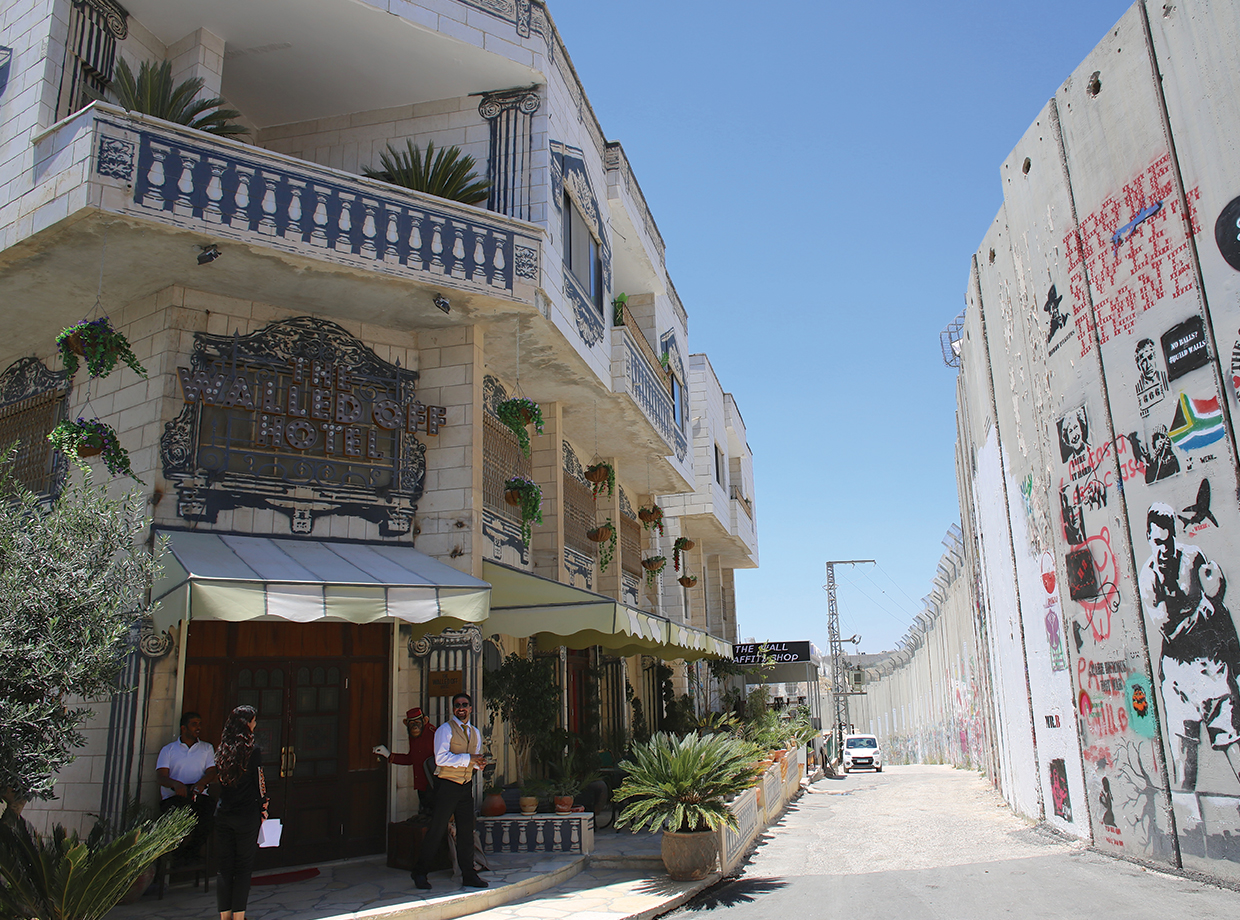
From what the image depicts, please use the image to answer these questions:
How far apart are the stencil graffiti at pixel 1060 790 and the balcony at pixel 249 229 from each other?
1011 centimetres

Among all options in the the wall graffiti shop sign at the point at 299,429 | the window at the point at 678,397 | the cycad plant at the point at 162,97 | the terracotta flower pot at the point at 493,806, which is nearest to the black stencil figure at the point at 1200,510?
the terracotta flower pot at the point at 493,806

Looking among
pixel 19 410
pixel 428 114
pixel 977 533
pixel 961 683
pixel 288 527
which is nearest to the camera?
pixel 288 527

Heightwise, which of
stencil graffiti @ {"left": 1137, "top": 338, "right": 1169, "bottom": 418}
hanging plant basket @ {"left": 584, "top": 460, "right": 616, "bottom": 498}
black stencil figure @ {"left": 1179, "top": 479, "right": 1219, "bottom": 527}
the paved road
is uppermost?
hanging plant basket @ {"left": 584, "top": 460, "right": 616, "bottom": 498}

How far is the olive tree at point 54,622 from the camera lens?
6195mm

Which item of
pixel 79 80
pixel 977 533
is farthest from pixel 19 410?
pixel 977 533

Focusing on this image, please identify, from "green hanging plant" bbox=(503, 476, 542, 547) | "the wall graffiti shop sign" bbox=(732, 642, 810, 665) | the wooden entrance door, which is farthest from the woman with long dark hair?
"the wall graffiti shop sign" bbox=(732, 642, 810, 665)

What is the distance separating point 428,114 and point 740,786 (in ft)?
33.3

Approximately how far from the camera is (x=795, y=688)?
207 ft

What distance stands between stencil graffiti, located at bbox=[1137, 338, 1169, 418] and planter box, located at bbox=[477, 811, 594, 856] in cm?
807

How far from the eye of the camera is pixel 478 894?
7949 mm

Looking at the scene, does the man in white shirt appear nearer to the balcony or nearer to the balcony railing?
the balcony

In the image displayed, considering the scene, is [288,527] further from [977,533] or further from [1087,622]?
[977,533]

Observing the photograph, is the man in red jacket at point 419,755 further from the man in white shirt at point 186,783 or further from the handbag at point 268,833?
the handbag at point 268,833

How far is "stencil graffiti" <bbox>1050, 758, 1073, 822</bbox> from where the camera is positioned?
1209 cm
